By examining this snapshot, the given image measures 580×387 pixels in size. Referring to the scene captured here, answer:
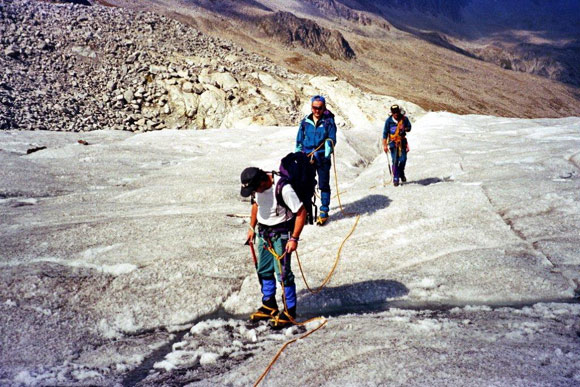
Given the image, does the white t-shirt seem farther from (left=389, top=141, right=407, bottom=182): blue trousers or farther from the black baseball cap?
(left=389, top=141, right=407, bottom=182): blue trousers

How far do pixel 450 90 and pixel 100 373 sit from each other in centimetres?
6638

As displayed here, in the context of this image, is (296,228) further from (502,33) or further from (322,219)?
(502,33)

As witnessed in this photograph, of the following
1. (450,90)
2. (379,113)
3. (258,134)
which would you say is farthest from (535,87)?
(258,134)

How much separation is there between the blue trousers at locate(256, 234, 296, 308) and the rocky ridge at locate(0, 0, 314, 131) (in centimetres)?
2395

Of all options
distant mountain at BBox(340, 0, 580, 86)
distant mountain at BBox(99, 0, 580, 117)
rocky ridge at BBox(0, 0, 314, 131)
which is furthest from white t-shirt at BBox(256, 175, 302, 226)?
distant mountain at BBox(340, 0, 580, 86)

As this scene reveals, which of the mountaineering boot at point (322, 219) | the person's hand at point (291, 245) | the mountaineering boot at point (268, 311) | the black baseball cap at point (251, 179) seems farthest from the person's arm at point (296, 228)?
the mountaineering boot at point (322, 219)

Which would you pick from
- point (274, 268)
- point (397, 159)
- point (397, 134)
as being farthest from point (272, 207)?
point (397, 159)

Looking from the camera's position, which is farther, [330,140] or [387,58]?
[387,58]

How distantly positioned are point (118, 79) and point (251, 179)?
101 ft

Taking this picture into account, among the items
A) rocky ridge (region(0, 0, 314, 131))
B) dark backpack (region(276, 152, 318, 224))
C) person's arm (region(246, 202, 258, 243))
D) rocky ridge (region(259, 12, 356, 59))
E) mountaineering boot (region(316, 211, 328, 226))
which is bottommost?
mountaineering boot (region(316, 211, 328, 226))

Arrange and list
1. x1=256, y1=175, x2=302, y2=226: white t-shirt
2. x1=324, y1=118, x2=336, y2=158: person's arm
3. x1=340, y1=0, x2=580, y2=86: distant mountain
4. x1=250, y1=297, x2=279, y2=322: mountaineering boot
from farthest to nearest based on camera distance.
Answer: x1=340, y1=0, x2=580, y2=86: distant mountain → x1=324, y1=118, x2=336, y2=158: person's arm → x1=250, y1=297, x2=279, y2=322: mountaineering boot → x1=256, y1=175, x2=302, y2=226: white t-shirt

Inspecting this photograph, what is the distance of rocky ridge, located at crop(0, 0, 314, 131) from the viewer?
28500 mm

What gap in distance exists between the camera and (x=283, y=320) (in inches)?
252

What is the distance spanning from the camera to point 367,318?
21.0 ft
